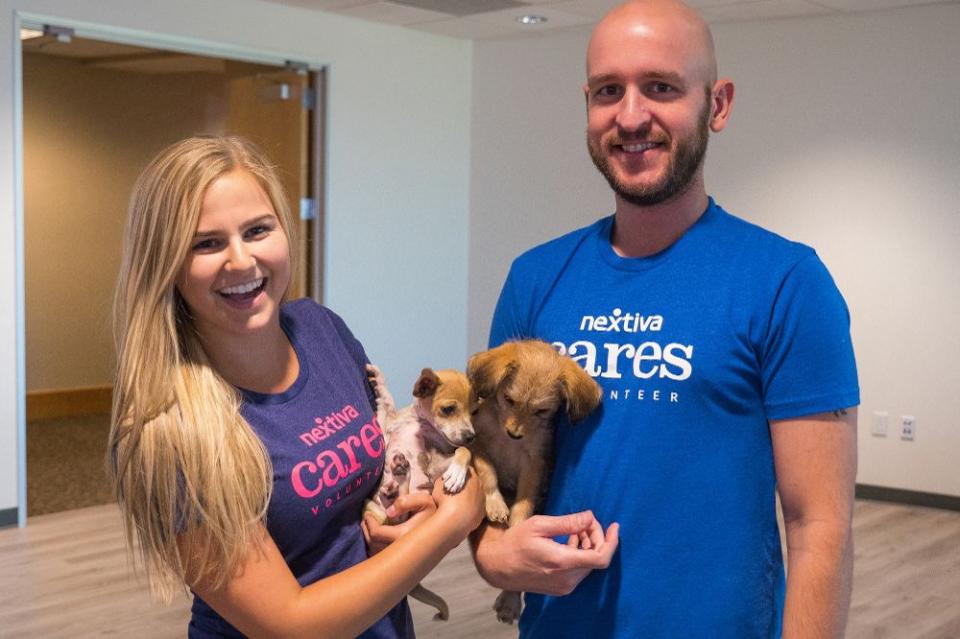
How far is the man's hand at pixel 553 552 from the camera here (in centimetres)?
152

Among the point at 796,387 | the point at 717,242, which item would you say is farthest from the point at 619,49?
the point at 796,387

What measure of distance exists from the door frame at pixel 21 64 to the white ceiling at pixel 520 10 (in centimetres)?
41

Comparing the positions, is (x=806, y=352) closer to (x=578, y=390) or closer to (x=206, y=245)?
(x=578, y=390)

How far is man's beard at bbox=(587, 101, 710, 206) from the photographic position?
156 cm

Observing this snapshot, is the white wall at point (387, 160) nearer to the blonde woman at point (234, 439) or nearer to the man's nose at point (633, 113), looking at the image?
the blonde woman at point (234, 439)

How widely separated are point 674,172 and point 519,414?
Result: 1.51 ft

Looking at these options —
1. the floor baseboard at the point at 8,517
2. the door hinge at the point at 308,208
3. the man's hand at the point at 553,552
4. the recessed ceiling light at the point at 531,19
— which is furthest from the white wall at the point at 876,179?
the man's hand at the point at 553,552

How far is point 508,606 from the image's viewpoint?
193 cm

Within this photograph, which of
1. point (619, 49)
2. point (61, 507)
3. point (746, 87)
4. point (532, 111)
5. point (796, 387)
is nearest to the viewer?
point (796, 387)

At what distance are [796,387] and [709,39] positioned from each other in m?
0.55

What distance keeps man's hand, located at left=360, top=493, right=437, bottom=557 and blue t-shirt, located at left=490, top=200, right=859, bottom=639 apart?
0.94 ft

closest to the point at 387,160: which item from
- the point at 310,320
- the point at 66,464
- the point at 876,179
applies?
the point at 66,464

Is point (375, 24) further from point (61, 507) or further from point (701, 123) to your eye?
point (701, 123)

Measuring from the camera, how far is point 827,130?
6.51m
